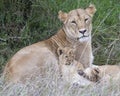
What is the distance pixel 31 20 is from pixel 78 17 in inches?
50.8

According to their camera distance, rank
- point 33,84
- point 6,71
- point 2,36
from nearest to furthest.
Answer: point 33,84
point 6,71
point 2,36

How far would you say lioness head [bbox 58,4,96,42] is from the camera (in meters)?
6.50

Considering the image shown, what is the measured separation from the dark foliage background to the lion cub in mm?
1260

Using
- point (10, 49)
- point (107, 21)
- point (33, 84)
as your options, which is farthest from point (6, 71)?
point (107, 21)

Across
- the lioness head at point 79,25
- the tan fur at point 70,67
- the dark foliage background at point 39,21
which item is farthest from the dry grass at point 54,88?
the dark foliage background at point 39,21

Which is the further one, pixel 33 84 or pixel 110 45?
pixel 110 45

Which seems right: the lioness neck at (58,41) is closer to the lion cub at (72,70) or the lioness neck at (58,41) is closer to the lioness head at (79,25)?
the lioness head at (79,25)

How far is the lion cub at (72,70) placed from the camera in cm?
570

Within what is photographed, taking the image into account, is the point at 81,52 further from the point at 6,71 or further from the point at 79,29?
Answer: the point at 6,71

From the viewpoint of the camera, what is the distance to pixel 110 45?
6.84 metres

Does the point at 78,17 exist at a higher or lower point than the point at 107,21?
higher

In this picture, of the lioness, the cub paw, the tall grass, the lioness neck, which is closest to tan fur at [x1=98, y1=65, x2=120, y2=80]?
the cub paw

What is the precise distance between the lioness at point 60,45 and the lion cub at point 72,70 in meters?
0.23

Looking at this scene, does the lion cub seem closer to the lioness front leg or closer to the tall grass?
the lioness front leg
